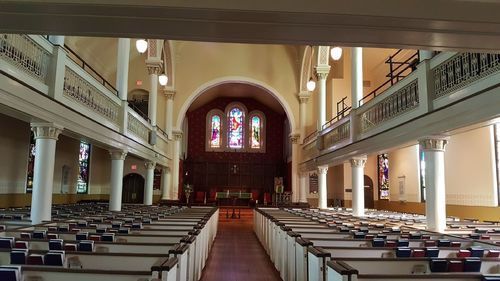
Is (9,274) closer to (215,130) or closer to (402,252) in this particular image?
(402,252)

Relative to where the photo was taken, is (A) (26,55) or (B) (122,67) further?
(B) (122,67)

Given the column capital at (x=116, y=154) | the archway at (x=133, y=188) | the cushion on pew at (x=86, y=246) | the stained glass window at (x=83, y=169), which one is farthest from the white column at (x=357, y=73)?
the archway at (x=133, y=188)

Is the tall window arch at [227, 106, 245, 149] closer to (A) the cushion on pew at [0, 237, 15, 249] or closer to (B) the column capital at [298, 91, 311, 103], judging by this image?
(B) the column capital at [298, 91, 311, 103]

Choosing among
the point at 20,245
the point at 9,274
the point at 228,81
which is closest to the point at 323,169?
the point at 228,81

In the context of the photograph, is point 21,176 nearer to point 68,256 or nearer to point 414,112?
point 68,256

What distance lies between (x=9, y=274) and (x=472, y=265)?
14.3 feet

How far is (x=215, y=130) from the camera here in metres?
29.0

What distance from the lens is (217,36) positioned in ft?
12.2

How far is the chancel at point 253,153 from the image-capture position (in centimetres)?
336

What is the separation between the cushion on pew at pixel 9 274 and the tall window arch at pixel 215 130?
25446 mm

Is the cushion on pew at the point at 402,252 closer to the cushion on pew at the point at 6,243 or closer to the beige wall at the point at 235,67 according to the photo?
the cushion on pew at the point at 6,243

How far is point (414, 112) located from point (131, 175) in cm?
1781

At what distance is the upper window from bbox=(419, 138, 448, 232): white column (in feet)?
67.6

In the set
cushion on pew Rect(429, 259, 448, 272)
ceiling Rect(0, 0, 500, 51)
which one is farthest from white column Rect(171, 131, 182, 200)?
cushion on pew Rect(429, 259, 448, 272)
